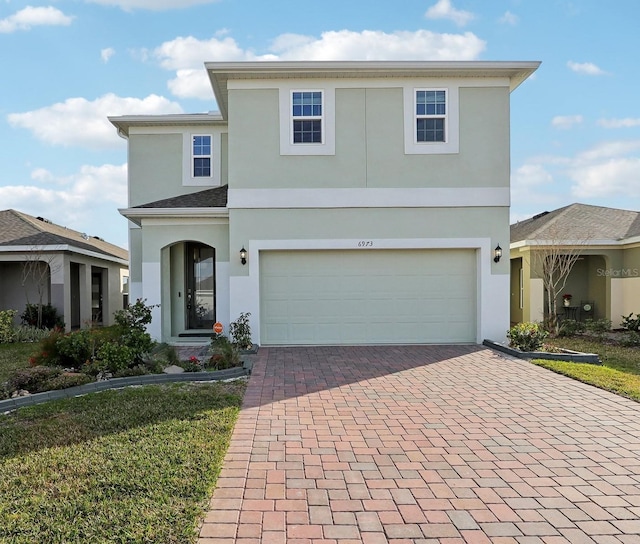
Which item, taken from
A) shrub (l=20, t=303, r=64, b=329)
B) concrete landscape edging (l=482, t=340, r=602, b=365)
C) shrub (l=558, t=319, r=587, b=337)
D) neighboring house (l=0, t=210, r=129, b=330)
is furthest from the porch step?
shrub (l=558, t=319, r=587, b=337)

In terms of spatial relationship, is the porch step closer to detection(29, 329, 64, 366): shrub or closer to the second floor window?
detection(29, 329, 64, 366): shrub

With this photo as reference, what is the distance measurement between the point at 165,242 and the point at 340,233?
460 cm

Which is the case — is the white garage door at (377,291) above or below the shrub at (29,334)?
above

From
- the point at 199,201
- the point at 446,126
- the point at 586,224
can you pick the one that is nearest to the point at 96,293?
the point at 199,201

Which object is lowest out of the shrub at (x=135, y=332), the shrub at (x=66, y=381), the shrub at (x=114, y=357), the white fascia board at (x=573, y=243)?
the shrub at (x=66, y=381)

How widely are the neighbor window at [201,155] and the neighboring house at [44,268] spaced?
17.4 feet

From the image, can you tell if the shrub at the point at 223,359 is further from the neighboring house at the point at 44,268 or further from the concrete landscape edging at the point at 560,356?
the neighboring house at the point at 44,268

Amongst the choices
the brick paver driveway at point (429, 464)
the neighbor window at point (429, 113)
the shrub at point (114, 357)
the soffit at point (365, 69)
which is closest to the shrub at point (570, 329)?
the brick paver driveway at point (429, 464)

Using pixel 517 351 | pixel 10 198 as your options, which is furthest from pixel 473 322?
pixel 10 198

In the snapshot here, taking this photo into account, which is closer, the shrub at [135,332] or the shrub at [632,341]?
the shrub at [135,332]

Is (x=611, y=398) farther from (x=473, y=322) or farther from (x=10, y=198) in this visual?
(x=10, y=198)

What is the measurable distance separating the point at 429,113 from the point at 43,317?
13.6 metres

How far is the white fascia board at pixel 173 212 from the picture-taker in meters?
11.6

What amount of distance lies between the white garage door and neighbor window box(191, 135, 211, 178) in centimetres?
438
